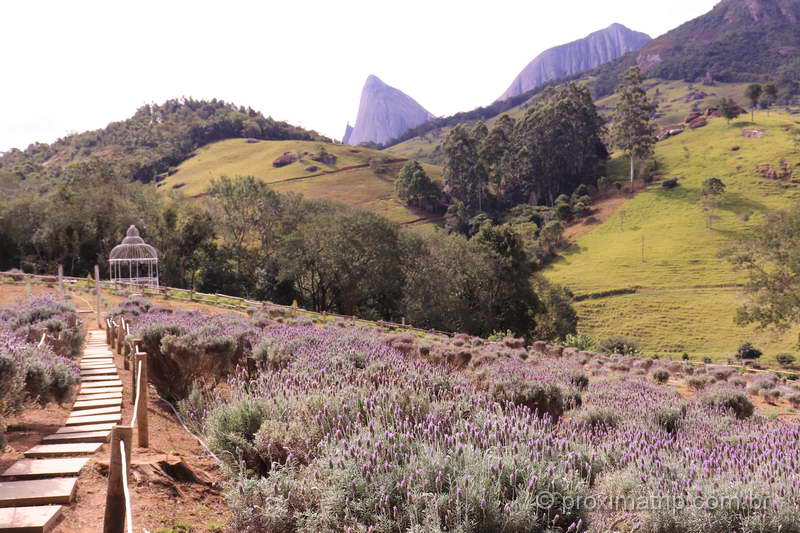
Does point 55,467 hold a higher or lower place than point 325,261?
lower

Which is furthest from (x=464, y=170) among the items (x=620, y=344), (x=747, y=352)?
(x=747, y=352)

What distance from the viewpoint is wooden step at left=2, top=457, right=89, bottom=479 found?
14.5ft

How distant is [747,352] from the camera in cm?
4169

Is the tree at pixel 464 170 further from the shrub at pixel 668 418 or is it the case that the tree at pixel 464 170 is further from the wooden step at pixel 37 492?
the wooden step at pixel 37 492

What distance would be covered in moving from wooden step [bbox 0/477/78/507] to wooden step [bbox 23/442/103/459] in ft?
2.95

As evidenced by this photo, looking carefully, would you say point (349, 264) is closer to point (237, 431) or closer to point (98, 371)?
point (98, 371)

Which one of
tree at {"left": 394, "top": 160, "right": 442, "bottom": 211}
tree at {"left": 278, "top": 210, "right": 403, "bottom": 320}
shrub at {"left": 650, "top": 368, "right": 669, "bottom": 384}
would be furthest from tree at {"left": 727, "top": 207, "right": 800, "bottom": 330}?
tree at {"left": 394, "top": 160, "right": 442, "bottom": 211}

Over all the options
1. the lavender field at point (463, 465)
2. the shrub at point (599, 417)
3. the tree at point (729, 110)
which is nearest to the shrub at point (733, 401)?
the lavender field at point (463, 465)

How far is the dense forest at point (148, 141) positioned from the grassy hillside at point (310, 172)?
621cm

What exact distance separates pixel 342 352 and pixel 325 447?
3.51m

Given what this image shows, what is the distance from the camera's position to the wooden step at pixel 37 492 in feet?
12.7

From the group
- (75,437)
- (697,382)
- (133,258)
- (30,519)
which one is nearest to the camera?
(30,519)

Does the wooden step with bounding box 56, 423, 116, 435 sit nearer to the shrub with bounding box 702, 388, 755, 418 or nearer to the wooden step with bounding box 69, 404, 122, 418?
the wooden step with bounding box 69, 404, 122, 418

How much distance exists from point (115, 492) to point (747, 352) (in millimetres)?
49671
